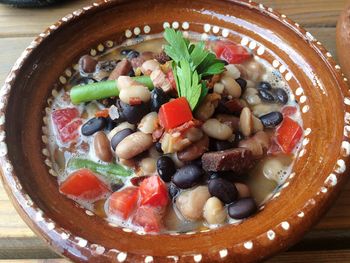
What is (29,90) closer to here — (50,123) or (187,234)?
(50,123)

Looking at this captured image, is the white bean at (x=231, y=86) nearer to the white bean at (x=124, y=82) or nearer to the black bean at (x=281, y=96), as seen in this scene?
the black bean at (x=281, y=96)

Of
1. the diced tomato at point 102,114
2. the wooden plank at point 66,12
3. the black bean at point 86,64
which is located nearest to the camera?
the diced tomato at point 102,114

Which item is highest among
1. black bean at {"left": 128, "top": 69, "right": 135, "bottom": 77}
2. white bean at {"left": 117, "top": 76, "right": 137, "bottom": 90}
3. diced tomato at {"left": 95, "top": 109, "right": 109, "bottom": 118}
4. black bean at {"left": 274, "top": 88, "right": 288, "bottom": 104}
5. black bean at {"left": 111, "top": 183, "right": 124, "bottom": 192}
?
black bean at {"left": 128, "top": 69, "right": 135, "bottom": 77}

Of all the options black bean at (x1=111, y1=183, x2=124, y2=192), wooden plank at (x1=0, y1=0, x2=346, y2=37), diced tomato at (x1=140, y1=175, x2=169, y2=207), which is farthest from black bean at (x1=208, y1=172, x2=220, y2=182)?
wooden plank at (x1=0, y1=0, x2=346, y2=37)

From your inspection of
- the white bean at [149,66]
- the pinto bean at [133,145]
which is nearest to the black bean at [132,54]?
the white bean at [149,66]

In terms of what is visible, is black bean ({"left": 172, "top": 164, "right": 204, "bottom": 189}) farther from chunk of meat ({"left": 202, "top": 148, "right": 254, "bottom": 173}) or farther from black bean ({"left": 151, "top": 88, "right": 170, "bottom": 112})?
black bean ({"left": 151, "top": 88, "right": 170, "bottom": 112})

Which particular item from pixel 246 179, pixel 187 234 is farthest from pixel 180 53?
pixel 187 234
